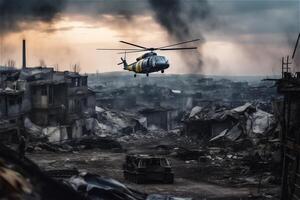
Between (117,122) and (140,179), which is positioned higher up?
(140,179)

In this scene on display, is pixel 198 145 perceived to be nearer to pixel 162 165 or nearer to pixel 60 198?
pixel 162 165

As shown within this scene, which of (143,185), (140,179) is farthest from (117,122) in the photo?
(143,185)

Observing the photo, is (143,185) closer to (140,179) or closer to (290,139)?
(140,179)

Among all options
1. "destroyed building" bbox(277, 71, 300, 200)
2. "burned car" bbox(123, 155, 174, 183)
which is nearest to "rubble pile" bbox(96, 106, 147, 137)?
"burned car" bbox(123, 155, 174, 183)

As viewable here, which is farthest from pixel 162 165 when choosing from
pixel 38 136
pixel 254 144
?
pixel 38 136

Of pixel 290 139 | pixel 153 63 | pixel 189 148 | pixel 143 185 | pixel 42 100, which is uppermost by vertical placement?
pixel 153 63

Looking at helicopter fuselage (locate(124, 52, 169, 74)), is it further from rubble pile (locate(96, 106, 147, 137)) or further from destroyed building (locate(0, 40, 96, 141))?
rubble pile (locate(96, 106, 147, 137))
